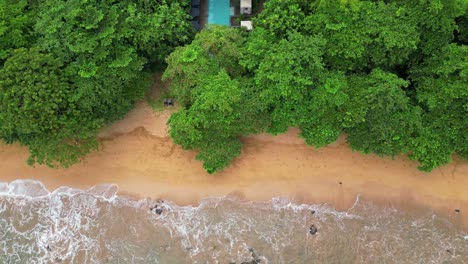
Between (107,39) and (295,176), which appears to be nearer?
(107,39)

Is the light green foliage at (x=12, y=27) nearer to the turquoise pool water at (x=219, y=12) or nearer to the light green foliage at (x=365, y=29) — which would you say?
the turquoise pool water at (x=219, y=12)

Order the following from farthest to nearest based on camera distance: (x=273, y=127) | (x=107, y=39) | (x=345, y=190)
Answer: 1. (x=345, y=190)
2. (x=273, y=127)
3. (x=107, y=39)

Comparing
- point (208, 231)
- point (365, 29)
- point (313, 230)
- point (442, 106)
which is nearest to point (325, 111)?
point (365, 29)

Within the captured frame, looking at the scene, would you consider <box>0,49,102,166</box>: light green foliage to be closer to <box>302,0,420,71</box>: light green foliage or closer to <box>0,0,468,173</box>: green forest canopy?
<box>0,0,468,173</box>: green forest canopy

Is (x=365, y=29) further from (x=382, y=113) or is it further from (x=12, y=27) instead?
(x=12, y=27)

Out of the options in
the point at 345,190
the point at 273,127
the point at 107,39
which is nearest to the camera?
the point at 107,39

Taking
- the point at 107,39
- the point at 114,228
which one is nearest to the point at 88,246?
the point at 114,228

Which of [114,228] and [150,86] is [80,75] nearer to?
[150,86]

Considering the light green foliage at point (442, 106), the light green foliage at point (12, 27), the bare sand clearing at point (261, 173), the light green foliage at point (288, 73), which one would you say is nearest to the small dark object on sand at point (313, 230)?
the bare sand clearing at point (261, 173)
